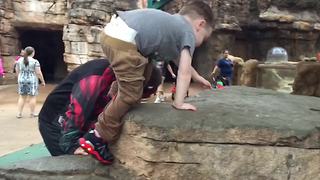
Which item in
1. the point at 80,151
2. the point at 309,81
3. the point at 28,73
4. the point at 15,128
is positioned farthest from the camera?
the point at 28,73

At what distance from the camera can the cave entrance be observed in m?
17.5

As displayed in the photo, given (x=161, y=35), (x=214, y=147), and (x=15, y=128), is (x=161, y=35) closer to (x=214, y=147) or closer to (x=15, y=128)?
(x=214, y=147)

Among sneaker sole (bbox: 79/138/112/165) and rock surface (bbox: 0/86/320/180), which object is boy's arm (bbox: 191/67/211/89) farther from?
sneaker sole (bbox: 79/138/112/165)

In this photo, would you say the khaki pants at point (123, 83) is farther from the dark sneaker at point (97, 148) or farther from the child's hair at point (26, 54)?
the child's hair at point (26, 54)

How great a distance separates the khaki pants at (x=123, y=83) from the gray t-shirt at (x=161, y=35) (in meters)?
0.06

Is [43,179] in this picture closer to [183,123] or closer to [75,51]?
[183,123]

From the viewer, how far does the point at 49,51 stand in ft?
59.0

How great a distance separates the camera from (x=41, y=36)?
17750 millimetres

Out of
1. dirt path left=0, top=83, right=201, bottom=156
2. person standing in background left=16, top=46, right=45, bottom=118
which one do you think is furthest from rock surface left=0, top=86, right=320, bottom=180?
person standing in background left=16, top=46, right=45, bottom=118

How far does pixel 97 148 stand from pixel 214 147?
60cm

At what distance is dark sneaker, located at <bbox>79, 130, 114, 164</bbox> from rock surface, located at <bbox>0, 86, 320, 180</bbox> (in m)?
0.06

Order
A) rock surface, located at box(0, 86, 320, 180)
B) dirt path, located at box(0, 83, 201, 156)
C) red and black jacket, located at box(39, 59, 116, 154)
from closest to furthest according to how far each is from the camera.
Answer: rock surface, located at box(0, 86, 320, 180) → red and black jacket, located at box(39, 59, 116, 154) → dirt path, located at box(0, 83, 201, 156)

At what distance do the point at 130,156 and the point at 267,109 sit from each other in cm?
80

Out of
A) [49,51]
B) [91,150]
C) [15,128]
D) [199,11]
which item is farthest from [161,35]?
[49,51]
